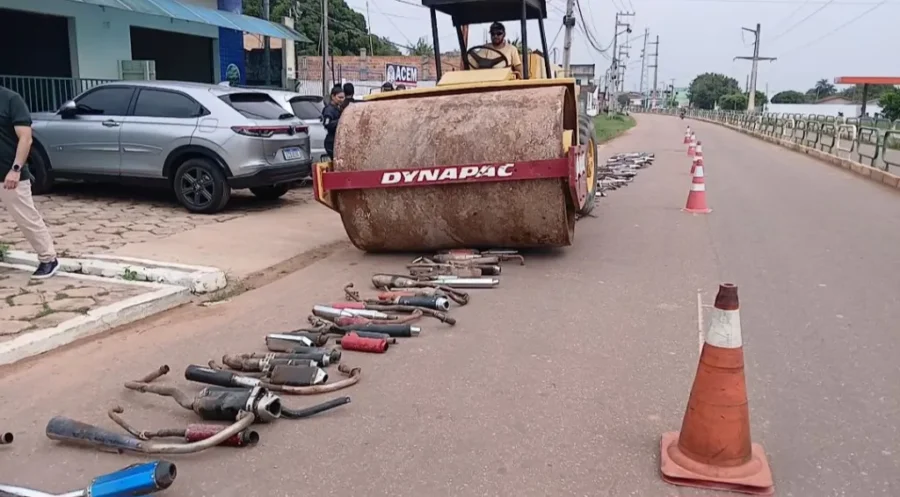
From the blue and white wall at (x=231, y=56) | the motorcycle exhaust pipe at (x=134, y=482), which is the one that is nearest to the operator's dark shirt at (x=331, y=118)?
the motorcycle exhaust pipe at (x=134, y=482)

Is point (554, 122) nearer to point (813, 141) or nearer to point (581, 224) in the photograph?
point (581, 224)

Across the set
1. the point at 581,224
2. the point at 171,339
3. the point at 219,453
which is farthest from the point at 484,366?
the point at 581,224

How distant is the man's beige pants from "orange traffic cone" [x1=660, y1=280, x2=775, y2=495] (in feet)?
17.2

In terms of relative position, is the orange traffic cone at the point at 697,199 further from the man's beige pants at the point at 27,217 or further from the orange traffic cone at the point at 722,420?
the man's beige pants at the point at 27,217

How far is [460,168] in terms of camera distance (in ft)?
21.6

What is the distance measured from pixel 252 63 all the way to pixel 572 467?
24.1 meters

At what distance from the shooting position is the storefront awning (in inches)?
503

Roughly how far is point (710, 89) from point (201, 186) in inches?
5072

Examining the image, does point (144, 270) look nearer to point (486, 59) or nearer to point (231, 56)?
point (486, 59)

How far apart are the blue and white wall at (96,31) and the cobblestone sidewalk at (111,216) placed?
486 cm

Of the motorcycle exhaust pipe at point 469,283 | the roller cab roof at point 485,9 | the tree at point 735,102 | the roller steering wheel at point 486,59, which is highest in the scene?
the tree at point 735,102

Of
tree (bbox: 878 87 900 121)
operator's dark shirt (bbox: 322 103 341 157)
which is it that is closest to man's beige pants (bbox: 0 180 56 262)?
operator's dark shirt (bbox: 322 103 341 157)

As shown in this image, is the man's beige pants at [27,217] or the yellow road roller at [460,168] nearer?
the man's beige pants at [27,217]

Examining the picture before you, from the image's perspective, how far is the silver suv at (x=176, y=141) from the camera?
941 centimetres
